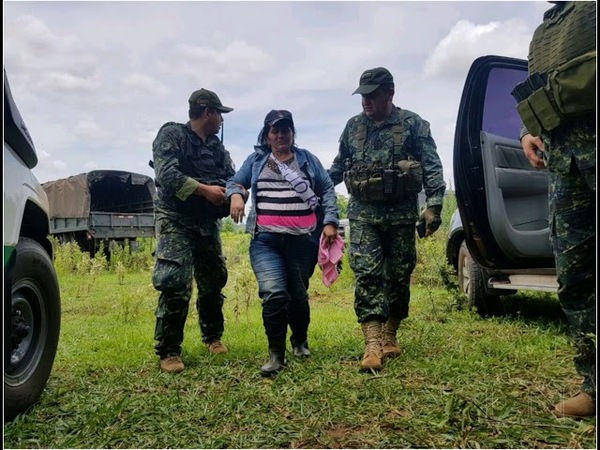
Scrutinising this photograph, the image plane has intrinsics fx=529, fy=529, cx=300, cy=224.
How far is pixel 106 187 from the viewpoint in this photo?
1617cm

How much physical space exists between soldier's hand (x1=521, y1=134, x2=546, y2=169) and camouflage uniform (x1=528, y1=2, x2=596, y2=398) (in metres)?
0.16

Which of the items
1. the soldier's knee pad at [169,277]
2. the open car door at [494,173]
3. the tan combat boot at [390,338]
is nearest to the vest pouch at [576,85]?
the open car door at [494,173]

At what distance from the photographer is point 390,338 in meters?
3.90

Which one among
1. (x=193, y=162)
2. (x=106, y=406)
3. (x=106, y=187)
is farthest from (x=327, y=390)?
(x=106, y=187)

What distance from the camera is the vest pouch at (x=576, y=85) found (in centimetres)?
210

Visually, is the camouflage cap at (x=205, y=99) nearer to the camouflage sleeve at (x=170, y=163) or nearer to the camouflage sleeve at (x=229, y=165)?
the camouflage sleeve at (x=170, y=163)

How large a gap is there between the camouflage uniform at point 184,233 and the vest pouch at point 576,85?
93.8 inches

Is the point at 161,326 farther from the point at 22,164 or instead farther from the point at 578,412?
the point at 578,412

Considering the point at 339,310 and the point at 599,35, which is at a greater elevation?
the point at 599,35

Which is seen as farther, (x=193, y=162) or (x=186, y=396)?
(x=193, y=162)

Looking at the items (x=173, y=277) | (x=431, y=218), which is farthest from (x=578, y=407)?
(x=173, y=277)

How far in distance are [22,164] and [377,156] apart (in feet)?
7.49

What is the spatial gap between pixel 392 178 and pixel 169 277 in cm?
169

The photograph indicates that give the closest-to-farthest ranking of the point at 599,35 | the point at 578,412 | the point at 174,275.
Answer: the point at 599,35
the point at 578,412
the point at 174,275
